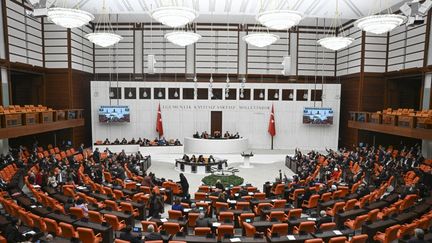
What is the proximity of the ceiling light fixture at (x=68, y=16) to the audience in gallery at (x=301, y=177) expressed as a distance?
643 cm

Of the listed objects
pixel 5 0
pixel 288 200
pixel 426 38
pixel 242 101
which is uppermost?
pixel 5 0

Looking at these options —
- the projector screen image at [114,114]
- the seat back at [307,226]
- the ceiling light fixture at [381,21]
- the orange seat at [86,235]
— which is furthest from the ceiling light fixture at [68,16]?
the projector screen image at [114,114]

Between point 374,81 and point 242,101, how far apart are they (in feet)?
36.0

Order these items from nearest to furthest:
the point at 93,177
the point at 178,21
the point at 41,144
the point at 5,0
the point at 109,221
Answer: the point at 109,221 < the point at 178,21 < the point at 93,177 < the point at 5,0 < the point at 41,144

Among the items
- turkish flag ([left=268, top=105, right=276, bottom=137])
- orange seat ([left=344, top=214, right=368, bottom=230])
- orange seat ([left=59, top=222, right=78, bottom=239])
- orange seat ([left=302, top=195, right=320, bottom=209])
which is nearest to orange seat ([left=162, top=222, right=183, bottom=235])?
orange seat ([left=59, top=222, right=78, bottom=239])

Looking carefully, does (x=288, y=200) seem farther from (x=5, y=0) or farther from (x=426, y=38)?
(x=5, y=0)

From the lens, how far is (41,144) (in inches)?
940

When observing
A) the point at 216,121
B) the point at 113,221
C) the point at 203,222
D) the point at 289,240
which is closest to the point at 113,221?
the point at 113,221

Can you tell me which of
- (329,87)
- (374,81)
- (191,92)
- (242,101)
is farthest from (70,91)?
(374,81)

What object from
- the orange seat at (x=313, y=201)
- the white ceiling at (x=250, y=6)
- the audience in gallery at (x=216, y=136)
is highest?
the white ceiling at (x=250, y=6)

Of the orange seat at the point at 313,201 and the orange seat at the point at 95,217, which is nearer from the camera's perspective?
the orange seat at the point at 95,217

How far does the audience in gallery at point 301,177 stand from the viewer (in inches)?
463

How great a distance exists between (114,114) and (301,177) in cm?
1708

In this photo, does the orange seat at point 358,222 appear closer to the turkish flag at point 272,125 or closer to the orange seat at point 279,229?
the orange seat at point 279,229
